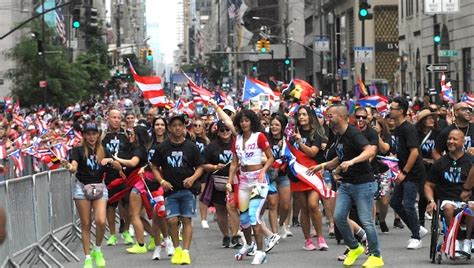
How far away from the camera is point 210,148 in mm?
Answer: 15750

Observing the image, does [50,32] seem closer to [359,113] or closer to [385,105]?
[385,105]

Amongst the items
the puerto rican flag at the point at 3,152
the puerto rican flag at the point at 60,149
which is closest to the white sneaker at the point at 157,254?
the puerto rican flag at the point at 60,149

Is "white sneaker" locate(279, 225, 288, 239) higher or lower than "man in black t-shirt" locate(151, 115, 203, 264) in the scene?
lower

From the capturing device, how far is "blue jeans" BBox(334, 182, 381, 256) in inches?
492

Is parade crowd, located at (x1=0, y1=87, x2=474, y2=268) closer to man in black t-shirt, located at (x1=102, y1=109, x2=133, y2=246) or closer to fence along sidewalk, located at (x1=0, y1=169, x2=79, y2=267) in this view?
man in black t-shirt, located at (x1=102, y1=109, x2=133, y2=246)

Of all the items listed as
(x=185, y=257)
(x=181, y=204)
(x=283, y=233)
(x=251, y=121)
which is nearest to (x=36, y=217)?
(x=181, y=204)

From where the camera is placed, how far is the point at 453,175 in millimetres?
12578

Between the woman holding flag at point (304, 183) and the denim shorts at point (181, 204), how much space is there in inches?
78.5

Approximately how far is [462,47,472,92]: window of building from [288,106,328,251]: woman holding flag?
116ft

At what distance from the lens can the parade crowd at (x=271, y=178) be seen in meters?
12.6

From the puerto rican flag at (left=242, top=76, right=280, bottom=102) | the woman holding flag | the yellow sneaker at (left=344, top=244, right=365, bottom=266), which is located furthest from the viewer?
A: the puerto rican flag at (left=242, top=76, right=280, bottom=102)

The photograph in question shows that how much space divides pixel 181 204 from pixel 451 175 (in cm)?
320

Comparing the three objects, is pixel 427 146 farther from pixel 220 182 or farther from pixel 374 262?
pixel 374 262

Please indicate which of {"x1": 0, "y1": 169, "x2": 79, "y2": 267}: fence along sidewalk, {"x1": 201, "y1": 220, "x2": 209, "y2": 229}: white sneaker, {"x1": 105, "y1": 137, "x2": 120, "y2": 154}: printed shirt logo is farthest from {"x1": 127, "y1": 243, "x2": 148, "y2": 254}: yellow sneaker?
{"x1": 201, "y1": 220, "x2": 209, "y2": 229}: white sneaker
